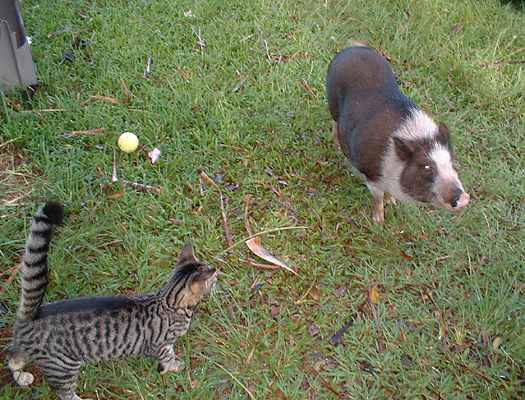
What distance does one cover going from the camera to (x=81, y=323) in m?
2.33

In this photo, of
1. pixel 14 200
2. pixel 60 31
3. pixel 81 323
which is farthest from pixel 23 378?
pixel 60 31

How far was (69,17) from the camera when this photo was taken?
454 centimetres

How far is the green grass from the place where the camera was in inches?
112

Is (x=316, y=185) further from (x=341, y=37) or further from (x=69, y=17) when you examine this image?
(x=69, y=17)

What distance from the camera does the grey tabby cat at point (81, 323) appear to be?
7.33 ft

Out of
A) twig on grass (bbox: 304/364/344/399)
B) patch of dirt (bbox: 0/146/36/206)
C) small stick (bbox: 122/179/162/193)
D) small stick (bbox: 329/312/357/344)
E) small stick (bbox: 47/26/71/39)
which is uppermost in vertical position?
small stick (bbox: 47/26/71/39)

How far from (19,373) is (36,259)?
77cm

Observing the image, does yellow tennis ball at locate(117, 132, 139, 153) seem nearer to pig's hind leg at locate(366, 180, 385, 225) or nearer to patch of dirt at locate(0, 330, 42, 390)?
patch of dirt at locate(0, 330, 42, 390)

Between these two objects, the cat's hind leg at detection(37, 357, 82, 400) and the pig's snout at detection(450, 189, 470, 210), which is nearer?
the cat's hind leg at detection(37, 357, 82, 400)

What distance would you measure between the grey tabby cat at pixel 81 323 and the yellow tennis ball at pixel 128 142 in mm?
→ 1388

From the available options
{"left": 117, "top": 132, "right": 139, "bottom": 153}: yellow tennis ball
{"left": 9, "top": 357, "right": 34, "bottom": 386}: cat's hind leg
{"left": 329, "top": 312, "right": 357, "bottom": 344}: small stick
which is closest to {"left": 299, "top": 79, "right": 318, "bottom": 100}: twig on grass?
{"left": 117, "top": 132, "right": 139, "bottom": 153}: yellow tennis ball

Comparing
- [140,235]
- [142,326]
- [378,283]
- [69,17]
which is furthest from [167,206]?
[69,17]

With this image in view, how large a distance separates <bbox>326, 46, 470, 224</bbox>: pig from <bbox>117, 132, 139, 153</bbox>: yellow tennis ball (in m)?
1.72

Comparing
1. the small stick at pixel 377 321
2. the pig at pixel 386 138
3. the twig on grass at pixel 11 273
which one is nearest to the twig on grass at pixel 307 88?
the pig at pixel 386 138
